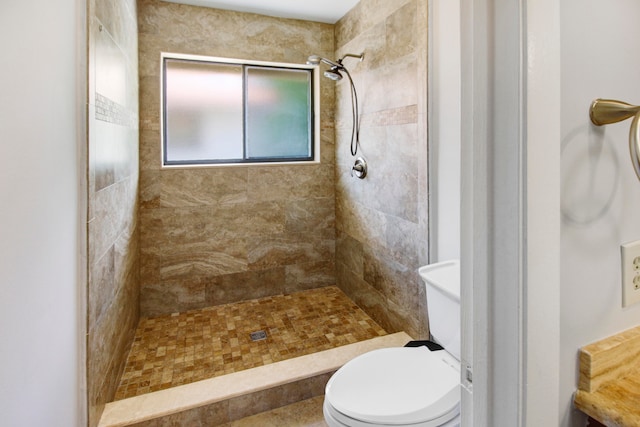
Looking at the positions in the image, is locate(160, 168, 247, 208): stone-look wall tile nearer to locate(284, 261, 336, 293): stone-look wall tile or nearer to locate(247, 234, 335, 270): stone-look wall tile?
locate(247, 234, 335, 270): stone-look wall tile

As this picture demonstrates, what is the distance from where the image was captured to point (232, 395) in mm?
1790

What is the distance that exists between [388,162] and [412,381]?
141 centimetres

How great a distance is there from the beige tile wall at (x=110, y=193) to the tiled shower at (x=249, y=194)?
11 mm

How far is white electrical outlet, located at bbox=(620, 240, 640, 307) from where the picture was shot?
72cm

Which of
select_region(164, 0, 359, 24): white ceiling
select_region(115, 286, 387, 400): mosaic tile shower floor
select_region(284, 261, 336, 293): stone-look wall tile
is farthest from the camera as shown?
select_region(284, 261, 336, 293): stone-look wall tile

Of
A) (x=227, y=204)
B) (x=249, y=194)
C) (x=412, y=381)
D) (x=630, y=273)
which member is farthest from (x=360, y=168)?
(x=630, y=273)

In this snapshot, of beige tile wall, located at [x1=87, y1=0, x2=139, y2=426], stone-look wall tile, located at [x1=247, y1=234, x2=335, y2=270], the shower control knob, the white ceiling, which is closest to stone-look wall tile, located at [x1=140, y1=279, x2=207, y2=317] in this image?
beige tile wall, located at [x1=87, y1=0, x2=139, y2=426]

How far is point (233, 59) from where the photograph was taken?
9.35ft

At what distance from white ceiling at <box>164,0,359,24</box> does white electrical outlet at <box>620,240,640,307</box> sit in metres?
2.53

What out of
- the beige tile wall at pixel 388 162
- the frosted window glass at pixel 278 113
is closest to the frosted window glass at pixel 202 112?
the frosted window glass at pixel 278 113

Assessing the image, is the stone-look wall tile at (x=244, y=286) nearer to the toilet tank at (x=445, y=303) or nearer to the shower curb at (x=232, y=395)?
the shower curb at (x=232, y=395)

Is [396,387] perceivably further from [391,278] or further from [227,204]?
[227,204]

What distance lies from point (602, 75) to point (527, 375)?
1.85 ft

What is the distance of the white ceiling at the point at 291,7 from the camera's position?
262 cm
